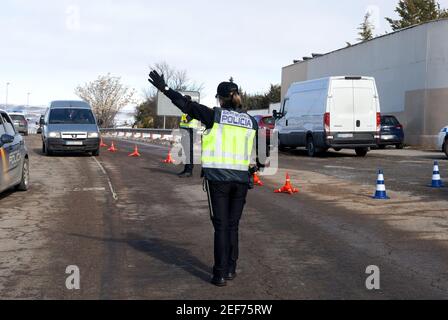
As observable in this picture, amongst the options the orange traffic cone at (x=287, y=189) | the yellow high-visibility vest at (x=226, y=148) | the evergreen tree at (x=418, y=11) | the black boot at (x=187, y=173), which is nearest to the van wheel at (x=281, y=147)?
the black boot at (x=187, y=173)

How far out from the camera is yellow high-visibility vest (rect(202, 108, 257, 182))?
Result: 17.3ft

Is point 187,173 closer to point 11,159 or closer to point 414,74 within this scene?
point 11,159

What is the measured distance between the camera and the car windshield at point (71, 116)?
810 inches

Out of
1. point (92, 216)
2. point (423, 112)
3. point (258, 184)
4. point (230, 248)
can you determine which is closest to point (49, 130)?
point (258, 184)

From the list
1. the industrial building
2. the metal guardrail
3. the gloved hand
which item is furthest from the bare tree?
the gloved hand

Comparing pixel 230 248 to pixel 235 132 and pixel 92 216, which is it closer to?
pixel 235 132

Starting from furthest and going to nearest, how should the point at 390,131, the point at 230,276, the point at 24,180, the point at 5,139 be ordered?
the point at 390,131 < the point at 24,180 < the point at 5,139 < the point at 230,276

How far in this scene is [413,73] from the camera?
3188 cm

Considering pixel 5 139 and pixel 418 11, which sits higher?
pixel 418 11

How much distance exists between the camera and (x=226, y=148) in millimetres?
5309

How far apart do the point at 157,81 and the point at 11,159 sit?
5886 mm

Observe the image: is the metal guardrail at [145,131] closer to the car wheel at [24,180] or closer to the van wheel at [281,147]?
the van wheel at [281,147]

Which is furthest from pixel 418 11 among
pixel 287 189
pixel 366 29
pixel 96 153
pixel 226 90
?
pixel 226 90
